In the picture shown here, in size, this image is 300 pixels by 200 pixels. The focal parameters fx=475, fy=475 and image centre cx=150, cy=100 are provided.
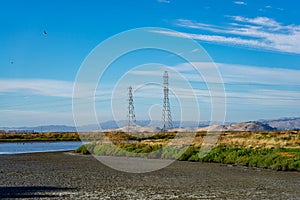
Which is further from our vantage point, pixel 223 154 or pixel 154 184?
pixel 223 154

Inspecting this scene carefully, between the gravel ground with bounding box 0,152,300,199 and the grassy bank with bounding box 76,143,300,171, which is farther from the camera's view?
the grassy bank with bounding box 76,143,300,171

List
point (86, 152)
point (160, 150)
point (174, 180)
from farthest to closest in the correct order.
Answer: point (86, 152), point (160, 150), point (174, 180)

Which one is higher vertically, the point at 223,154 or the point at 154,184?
the point at 223,154

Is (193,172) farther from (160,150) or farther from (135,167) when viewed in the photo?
(160,150)

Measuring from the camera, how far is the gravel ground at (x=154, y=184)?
18.0 metres

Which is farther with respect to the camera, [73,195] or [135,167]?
[135,167]

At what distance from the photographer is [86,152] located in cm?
4734

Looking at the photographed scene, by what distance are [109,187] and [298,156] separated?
49.4 ft

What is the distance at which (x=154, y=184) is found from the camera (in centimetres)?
2183

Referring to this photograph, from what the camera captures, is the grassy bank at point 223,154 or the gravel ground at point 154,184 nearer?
the gravel ground at point 154,184

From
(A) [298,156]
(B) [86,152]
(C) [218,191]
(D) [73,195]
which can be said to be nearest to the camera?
(D) [73,195]

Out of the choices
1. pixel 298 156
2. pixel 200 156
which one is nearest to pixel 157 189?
pixel 298 156

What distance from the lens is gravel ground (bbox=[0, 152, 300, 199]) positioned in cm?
1803

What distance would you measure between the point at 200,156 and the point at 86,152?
48.8ft
